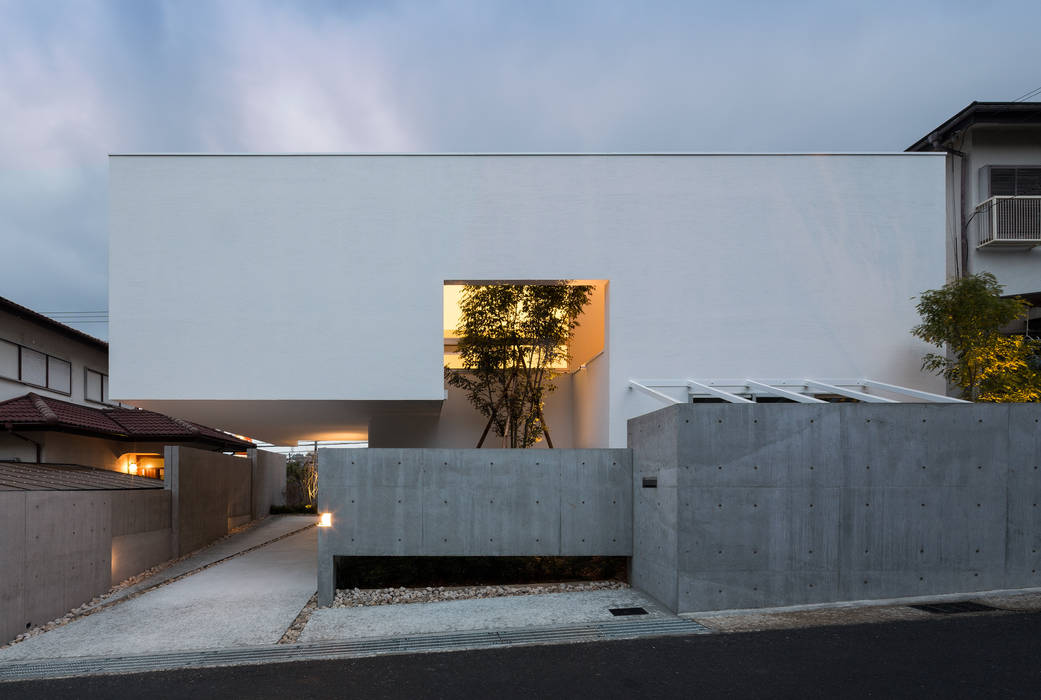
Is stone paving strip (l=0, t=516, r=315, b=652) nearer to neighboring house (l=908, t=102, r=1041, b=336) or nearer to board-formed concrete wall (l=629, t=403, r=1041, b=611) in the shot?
board-formed concrete wall (l=629, t=403, r=1041, b=611)

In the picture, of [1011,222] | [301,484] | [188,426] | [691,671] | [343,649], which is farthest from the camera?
[301,484]

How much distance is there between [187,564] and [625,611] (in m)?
9.31

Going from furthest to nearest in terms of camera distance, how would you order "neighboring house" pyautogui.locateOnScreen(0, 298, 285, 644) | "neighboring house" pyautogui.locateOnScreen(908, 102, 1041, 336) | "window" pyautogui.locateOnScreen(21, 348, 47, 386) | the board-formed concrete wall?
"window" pyautogui.locateOnScreen(21, 348, 47, 386)
"neighboring house" pyautogui.locateOnScreen(908, 102, 1041, 336)
"neighboring house" pyautogui.locateOnScreen(0, 298, 285, 644)
the board-formed concrete wall

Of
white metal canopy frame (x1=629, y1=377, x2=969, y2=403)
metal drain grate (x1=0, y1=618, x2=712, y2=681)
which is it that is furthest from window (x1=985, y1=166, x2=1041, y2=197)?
metal drain grate (x1=0, y1=618, x2=712, y2=681)

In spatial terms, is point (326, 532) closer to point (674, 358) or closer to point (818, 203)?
point (674, 358)

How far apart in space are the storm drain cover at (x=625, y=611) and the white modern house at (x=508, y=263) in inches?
139

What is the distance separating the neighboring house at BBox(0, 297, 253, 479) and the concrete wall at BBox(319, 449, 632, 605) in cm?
799

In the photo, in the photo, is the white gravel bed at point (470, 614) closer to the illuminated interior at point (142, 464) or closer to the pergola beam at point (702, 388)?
the pergola beam at point (702, 388)

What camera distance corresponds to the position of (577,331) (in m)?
15.0

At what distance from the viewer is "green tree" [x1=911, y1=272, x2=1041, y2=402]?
33.0ft

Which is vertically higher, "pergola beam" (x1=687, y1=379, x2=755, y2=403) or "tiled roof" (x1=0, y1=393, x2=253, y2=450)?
"pergola beam" (x1=687, y1=379, x2=755, y2=403)

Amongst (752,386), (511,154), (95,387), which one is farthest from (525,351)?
(95,387)

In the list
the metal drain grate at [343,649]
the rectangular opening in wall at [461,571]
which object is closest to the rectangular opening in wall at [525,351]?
the rectangular opening in wall at [461,571]

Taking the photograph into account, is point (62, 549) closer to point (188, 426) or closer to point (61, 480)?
point (61, 480)
